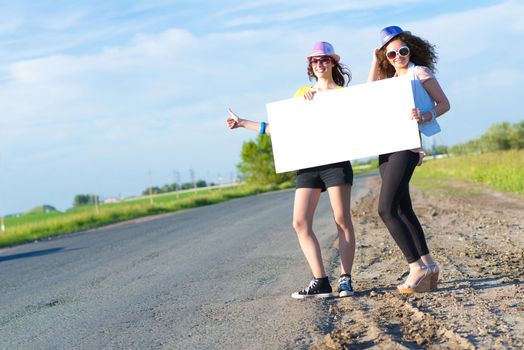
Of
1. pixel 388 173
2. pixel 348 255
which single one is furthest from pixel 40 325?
pixel 388 173

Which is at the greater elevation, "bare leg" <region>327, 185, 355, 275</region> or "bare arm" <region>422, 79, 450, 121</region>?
"bare arm" <region>422, 79, 450, 121</region>

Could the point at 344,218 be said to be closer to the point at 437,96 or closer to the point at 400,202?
the point at 400,202

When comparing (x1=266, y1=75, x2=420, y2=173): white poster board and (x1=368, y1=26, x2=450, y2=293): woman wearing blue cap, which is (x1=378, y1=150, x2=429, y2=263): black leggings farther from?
(x1=266, y1=75, x2=420, y2=173): white poster board

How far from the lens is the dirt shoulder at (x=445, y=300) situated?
179 inches

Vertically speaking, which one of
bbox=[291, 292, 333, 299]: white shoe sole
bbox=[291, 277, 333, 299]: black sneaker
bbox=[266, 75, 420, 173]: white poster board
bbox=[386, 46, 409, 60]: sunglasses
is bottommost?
bbox=[291, 292, 333, 299]: white shoe sole

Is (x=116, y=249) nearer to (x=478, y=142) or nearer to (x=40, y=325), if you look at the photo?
(x=40, y=325)

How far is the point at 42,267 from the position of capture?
1217 cm

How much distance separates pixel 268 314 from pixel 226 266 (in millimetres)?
3673

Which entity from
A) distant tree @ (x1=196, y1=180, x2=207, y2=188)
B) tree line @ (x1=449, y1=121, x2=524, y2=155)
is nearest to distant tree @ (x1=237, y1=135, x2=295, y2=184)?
tree line @ (x1=449, y1=121, x2=524, y2=155)

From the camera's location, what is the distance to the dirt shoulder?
4.54 metres

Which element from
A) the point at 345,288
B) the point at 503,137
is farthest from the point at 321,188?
the point at 503,137

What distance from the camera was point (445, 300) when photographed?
5688mm

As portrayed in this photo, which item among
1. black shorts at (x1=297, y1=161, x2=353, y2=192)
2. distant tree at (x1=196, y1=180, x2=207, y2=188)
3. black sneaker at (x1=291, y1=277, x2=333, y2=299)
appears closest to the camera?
black shorts at (x1=297, y1=161, x2=353, y2=192)

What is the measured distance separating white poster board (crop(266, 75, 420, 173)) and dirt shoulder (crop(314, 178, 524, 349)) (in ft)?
3.80
